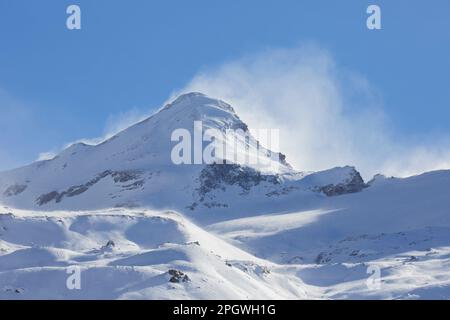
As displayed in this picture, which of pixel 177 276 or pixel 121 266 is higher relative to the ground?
pixel 121 266

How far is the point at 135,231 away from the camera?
17888cm

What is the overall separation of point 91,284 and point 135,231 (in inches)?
2984

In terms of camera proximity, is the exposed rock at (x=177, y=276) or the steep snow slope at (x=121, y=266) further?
the exposed rock at (x=177, y=276)

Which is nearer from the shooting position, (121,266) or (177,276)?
(177,276)

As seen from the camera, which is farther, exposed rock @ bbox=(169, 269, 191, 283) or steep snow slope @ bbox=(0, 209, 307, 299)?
exposed rock @ bbox=(169, 269, 191, 283)

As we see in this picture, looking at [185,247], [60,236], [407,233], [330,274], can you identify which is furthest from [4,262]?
[407,233]

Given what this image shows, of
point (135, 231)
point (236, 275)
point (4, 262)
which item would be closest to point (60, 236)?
point (135, 231)
